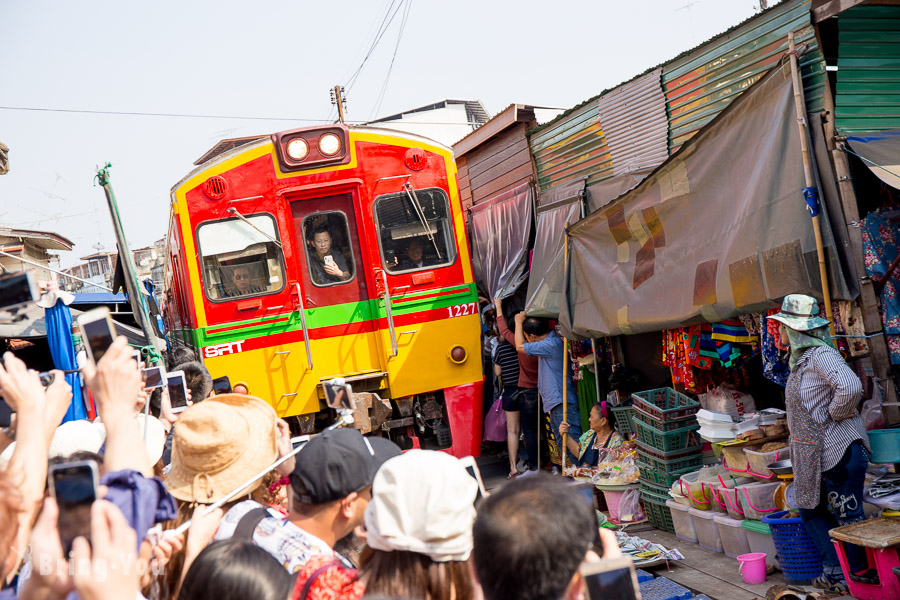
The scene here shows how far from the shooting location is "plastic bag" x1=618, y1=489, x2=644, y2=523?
6.96 metres

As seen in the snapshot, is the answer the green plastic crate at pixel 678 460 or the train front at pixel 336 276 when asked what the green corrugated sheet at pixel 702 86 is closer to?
the train front at pixel 336 276

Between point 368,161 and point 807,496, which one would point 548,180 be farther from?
point 807,496

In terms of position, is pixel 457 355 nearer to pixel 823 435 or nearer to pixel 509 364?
pixel 509 364

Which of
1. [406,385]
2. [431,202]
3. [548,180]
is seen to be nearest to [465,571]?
[406,385]

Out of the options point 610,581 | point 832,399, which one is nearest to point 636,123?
point 832,399

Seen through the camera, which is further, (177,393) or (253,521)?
(177,393)

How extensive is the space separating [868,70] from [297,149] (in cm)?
494

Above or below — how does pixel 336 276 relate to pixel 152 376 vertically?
above

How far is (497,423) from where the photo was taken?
32.5 feet

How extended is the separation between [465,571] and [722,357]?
459cm

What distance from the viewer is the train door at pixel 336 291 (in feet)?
25.9

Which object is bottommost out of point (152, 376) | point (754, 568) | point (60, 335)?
point (754, 568)

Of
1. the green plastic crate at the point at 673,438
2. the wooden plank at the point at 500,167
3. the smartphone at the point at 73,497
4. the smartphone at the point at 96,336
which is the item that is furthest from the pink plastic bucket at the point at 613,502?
the smartphone at the point at 73,497

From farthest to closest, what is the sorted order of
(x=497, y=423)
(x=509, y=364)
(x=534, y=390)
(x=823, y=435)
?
(x=497, y=423) → (x=509, y=364) → (x=534, y=390) → (x=823, y=435)
